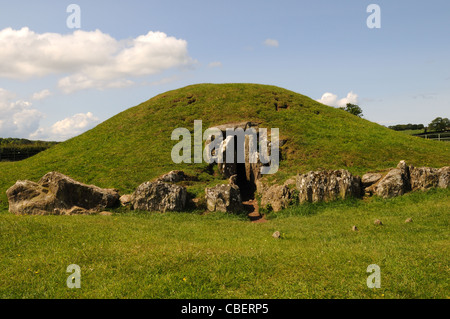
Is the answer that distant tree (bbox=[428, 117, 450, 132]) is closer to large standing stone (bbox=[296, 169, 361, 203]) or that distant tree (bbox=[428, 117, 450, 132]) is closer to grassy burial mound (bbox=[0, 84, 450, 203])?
grassy burial mound (bbox=[0, 84, 450, 203])

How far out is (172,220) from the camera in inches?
747

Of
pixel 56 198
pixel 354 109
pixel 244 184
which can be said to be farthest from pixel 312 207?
pixel 354 109

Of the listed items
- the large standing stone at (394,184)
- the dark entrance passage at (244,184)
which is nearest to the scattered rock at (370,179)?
the large standing stone at (394,184)

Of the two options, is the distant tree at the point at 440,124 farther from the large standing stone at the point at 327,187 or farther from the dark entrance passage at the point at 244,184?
the large standing stone at the point at 327,187

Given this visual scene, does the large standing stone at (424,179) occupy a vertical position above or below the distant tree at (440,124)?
below

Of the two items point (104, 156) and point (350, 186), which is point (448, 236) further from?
point (104, 156)

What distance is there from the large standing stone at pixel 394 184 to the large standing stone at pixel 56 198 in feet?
63.6

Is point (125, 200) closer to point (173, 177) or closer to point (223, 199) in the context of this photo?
point (173, 177)

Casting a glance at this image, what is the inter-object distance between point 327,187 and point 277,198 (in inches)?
143

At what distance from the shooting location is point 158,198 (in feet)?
69.8

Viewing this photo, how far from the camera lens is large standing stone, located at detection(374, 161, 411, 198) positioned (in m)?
21.1

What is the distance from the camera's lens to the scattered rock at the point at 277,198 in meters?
21.5

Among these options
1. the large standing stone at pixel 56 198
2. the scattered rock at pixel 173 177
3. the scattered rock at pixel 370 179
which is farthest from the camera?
the scattered rock at pixel 173 177
